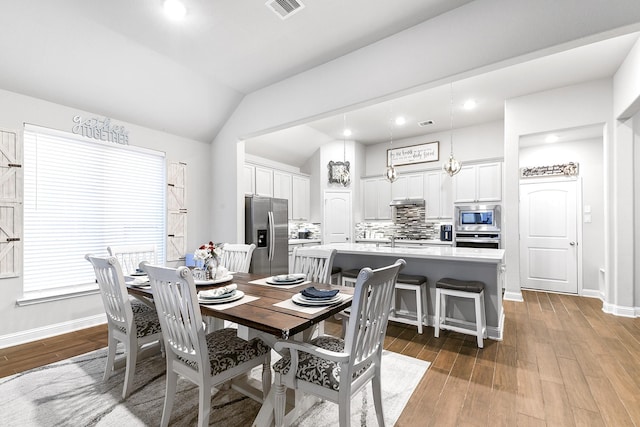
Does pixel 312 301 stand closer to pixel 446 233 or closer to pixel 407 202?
pixel 446 233

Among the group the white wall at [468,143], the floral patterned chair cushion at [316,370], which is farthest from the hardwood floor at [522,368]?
the white wall at [468,143]

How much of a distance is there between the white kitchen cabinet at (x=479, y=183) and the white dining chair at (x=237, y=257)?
4.25m

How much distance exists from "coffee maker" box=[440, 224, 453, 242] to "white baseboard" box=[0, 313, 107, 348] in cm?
561

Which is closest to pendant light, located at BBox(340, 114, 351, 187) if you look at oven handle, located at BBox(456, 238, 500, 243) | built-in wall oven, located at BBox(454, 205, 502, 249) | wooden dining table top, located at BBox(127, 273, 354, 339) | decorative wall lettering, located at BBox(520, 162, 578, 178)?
built-in wall oven, located at BBox(454, 205, 502, 249)

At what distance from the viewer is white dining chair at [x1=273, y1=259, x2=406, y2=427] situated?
1423mm

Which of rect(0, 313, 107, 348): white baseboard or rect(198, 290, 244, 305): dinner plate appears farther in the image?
rect(0, 313, 107, 348): white baseboard

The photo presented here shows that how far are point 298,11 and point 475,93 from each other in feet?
10.3

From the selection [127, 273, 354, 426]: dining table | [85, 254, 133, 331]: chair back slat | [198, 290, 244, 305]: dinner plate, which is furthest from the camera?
[85, 254, 133, 331]: chair back slat

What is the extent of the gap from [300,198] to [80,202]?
3.87 m

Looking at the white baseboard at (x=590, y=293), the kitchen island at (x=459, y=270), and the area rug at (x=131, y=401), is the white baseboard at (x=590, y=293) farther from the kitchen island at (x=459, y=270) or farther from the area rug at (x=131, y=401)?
the area rug at (x=131, y=401)

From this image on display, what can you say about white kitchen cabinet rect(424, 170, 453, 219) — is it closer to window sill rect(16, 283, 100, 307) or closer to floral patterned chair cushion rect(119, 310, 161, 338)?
floral patterned chair cushion rect(119, 310, 161, 338)

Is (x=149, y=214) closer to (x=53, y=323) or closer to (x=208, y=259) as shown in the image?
(x=53, y=323)

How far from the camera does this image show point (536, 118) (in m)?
4.46

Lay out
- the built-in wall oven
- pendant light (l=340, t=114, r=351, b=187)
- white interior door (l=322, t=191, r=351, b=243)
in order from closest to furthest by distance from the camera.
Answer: the built-in wall oven, pendant light (l=340, t=114, r=351, b=187), white interior door (l=322, t=191, r=351, b=243)
